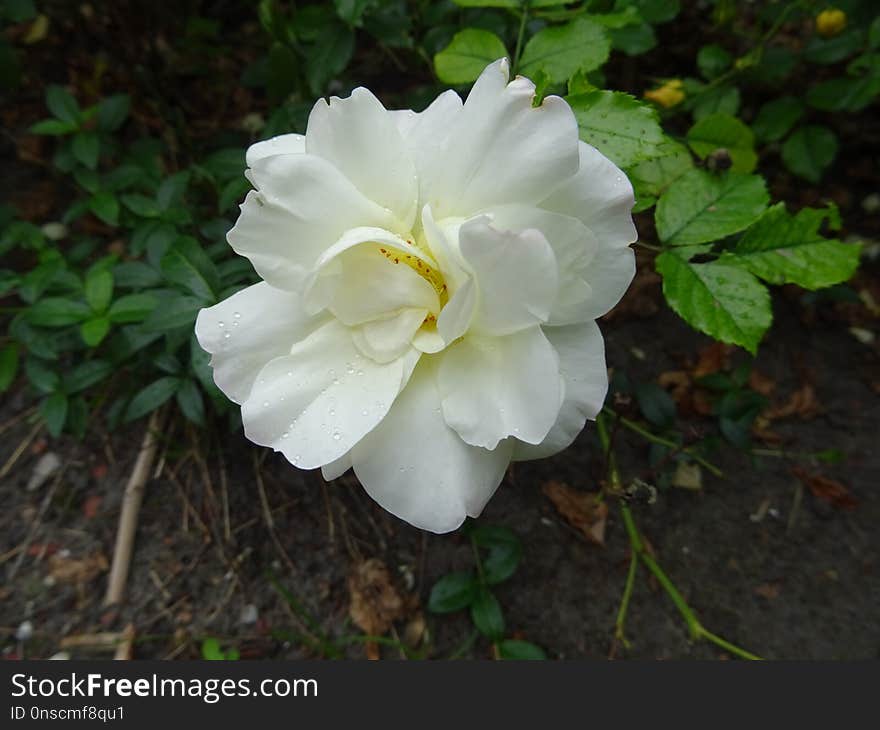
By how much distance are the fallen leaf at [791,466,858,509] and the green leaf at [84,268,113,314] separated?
1.59 m

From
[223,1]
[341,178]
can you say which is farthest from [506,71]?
[223,1]

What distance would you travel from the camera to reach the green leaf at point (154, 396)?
1.33m

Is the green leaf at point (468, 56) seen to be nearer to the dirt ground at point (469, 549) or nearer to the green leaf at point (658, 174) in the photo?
the green leaf at point (658, 174)

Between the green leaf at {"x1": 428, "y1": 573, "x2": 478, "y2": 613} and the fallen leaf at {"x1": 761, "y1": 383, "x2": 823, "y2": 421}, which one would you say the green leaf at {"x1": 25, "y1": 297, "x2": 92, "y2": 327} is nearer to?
the green leaf at {"x1": 428, "y1": 573, "x2": 478, "y2": 613}

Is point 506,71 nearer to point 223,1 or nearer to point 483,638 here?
point 483,638

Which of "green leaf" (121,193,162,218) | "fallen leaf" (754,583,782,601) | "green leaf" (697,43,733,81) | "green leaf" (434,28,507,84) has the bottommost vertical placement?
"fallen leaf" (754,583,782,601)

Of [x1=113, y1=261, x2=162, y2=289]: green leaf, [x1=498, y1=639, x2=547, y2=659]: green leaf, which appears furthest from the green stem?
[x1=113, y1=261, x2=162, y2=289]: green leaf

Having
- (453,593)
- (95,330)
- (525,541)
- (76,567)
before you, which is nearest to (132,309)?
(95,330)

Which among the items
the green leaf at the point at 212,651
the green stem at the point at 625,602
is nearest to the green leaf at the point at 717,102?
the green stem at the point at 625,602

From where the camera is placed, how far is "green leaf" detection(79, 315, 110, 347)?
4.17ft

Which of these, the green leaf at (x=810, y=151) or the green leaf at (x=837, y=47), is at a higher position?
the green leaf at (x=837, y=47)

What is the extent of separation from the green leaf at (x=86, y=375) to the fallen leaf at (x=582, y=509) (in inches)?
40.3

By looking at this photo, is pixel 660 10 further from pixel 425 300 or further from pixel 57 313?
pixel 57 313

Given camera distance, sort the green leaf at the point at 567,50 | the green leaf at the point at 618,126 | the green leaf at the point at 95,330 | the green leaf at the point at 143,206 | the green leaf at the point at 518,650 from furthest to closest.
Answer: the green leaf at the point at 143,206 → the green leaf at the point at 518,650 → the green leaf at the point at 95,330 → the green leaf at the point at 567,50 → the green leaf at the point at 618,126
